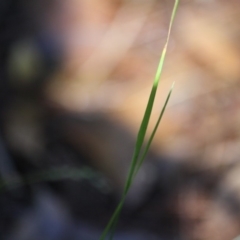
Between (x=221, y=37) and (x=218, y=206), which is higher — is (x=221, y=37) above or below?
above

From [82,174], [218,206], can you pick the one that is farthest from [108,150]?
[218,206]

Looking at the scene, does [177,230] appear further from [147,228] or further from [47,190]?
[47,190]

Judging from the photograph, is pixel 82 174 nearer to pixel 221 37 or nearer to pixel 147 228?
pixel 147 228

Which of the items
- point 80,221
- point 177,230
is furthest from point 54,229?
point 177,230

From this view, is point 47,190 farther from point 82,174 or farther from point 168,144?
point 168,144

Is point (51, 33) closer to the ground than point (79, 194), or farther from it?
farther from it
